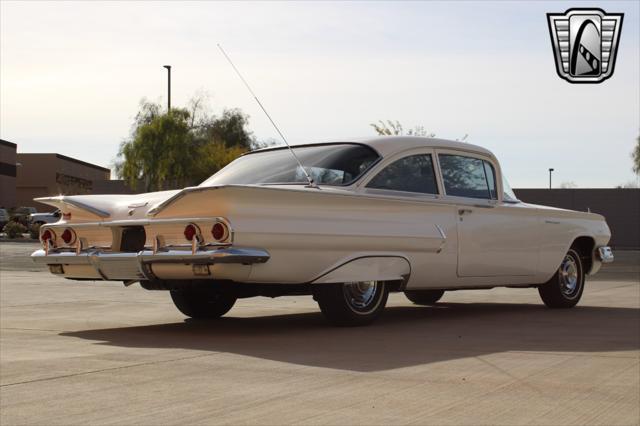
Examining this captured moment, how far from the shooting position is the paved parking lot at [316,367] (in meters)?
5.05

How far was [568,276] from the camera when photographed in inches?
452

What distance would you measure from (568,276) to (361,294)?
3540mm

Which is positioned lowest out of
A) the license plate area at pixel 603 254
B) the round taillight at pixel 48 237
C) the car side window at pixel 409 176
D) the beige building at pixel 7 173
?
the license plate area at pixel 603 254

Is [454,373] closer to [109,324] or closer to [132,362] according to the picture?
[132,362]

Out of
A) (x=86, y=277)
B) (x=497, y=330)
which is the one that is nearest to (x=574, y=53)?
(x=497, y=330)

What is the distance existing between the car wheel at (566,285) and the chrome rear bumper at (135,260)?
15.0 ft

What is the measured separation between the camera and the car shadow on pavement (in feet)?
23.1

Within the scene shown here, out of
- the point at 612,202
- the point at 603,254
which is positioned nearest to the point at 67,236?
the point at 603,254

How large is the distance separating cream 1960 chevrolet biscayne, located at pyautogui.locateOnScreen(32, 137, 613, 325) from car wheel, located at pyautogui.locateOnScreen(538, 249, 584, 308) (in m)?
0.27

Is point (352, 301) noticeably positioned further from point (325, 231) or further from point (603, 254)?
point (603, 254)

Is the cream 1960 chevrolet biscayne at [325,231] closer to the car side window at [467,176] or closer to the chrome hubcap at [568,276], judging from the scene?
the car side window at [467,176]

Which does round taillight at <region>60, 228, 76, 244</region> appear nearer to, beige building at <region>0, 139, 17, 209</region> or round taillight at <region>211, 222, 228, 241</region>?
round taillight at <region>211, 222, 228, 241</region>

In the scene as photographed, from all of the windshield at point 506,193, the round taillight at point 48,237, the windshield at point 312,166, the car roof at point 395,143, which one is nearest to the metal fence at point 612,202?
the windshield at point 506,193

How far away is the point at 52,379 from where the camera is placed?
19.6 feet
